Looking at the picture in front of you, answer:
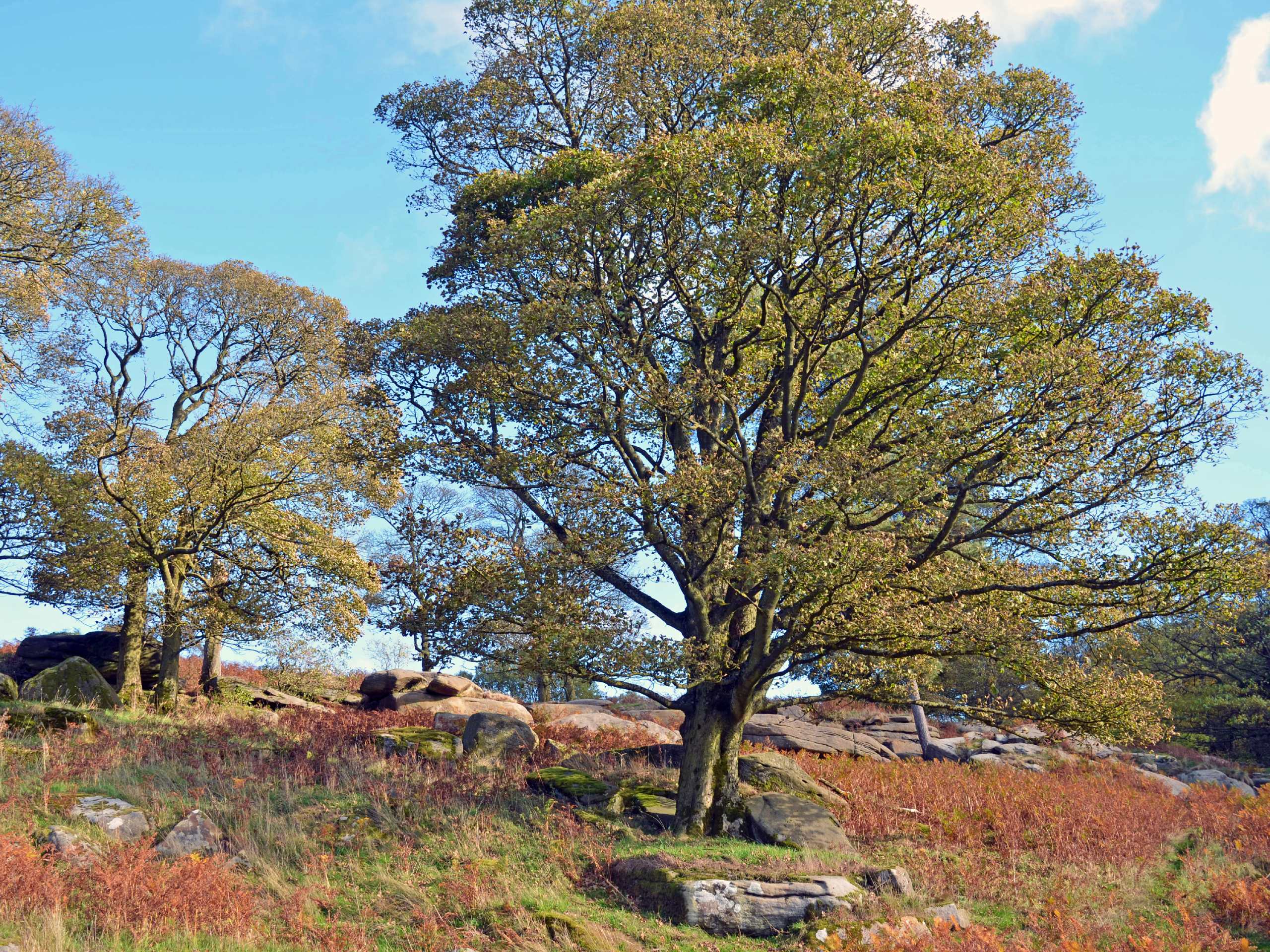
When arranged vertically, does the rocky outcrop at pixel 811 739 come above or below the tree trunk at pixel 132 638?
below

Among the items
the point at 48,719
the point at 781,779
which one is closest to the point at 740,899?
the point at 781,779

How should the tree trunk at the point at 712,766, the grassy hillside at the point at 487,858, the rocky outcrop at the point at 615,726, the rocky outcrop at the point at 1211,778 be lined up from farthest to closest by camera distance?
the rocky outcrop at the point at 1211,778, the rocky outcrop at the point at 615,726, the tree trunk at the point at 712,766, the grassy hillside at the point at 487,858

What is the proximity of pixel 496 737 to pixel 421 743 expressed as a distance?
158 cm

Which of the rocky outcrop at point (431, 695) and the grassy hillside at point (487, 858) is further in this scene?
the rocky outcrop at point (431, 695)

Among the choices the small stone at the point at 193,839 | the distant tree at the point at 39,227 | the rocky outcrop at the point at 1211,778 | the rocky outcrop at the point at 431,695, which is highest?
the distant tree at the point at 39,227

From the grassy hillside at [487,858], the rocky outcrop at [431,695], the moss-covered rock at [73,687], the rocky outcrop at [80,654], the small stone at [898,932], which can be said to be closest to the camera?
the small stone at [898,932]

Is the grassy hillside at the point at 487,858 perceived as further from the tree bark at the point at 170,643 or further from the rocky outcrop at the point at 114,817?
the tree bark at the point at 170,643

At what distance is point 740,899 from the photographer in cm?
1116

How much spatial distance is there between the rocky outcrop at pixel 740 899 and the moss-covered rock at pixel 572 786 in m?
4.50

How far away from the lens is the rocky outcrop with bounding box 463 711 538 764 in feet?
61.0

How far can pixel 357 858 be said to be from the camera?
12391mm

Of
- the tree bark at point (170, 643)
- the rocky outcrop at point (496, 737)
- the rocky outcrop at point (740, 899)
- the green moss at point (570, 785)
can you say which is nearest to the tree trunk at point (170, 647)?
the tree bark at point (170, 643)

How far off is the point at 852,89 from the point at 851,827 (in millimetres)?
12523

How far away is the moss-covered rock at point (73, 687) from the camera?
2278 cm
